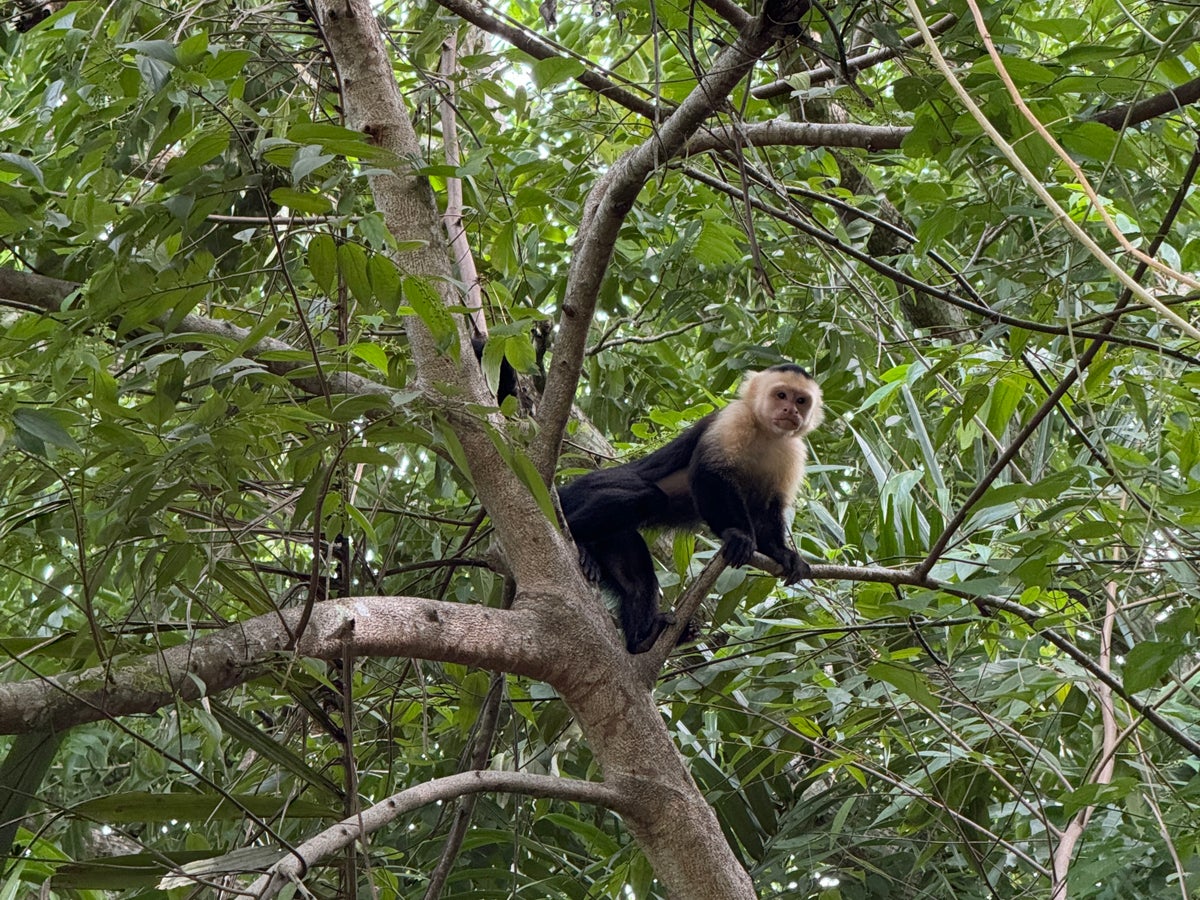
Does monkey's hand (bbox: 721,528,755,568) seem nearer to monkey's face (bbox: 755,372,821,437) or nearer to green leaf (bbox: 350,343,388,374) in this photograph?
monkey's face (bbox: 755,372,821,437)

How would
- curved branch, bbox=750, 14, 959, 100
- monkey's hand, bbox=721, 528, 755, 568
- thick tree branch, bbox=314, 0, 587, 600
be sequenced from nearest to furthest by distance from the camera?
thick tree branch, bbox=314, 0, 587, 600
curved branch, bbox=750, 14, 959, 100
monkey's hand, bbox=721, 528, 755, 568

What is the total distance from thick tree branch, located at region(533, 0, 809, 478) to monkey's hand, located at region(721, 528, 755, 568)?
937 mm

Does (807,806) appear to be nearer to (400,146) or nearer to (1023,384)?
(1023,384)

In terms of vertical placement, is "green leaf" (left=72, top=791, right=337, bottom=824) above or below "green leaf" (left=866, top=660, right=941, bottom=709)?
above

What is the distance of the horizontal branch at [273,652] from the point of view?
1571 millimetres

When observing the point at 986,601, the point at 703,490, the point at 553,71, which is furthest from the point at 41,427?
the point at 703,490

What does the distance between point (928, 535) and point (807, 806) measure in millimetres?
854

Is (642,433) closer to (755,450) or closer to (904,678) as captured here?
(755,450)

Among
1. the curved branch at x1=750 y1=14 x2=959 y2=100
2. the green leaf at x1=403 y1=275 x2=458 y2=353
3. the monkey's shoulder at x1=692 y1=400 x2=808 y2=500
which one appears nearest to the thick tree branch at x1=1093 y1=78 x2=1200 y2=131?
the curved branch at x1=750 y1=14 x2=959 y2=100

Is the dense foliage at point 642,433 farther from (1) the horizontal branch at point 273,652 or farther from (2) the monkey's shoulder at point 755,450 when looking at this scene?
(2) the monkey's shoulder at point 755,450

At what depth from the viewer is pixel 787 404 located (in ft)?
13.4

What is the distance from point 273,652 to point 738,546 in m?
1.78

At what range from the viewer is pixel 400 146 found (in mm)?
2529

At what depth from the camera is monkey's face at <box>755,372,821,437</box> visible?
13.4 ft
